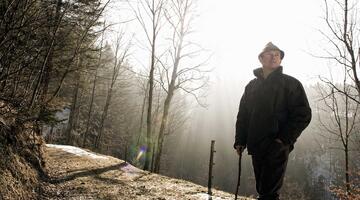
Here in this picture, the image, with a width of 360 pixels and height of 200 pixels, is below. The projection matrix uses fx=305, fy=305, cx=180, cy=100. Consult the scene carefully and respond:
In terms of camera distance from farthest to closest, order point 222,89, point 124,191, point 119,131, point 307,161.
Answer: point 222,89 < point 307,161 < point 119,131 < point 124,191

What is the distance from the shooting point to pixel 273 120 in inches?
131

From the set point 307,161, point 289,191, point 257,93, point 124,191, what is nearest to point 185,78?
point 124,191

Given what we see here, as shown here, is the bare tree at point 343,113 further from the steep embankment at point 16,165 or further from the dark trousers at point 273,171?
the steep embankment at point 16,165

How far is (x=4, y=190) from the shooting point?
3791 mm

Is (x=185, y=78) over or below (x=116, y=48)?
below

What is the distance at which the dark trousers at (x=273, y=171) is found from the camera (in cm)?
324

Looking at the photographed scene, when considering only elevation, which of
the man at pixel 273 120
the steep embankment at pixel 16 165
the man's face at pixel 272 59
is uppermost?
the man's face at pixel 272 59

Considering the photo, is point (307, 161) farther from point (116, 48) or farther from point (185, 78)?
point (185, 78)

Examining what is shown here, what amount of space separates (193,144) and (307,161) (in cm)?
2240

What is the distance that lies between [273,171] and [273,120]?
0.54 metres

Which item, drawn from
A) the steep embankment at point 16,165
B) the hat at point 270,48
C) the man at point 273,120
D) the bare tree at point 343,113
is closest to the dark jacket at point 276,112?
the man at point 273,120

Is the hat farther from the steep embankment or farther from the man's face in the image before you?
the steep embankment

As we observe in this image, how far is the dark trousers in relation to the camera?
10.6 ft

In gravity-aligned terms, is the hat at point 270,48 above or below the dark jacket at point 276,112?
above
